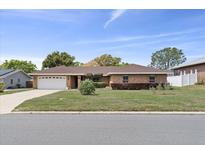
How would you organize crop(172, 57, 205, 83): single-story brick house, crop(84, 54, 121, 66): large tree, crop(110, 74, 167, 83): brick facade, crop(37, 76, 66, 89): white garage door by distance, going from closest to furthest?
crop(110, 74, 167, 83): brick facade
crop(172, 57, 205, 83): single-story brick house
crop(37, 76, 66, 89): white garage door
crop(84, 54, 121, 66): large tree

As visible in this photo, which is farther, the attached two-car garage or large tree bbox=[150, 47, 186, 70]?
large tree bbox=[150, 47, 186, 70]

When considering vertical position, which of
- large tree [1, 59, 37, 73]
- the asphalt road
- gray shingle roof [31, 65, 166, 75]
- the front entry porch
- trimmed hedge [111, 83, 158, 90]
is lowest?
the asphalt road

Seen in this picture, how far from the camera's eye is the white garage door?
39688 mm

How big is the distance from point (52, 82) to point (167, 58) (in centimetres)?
6406

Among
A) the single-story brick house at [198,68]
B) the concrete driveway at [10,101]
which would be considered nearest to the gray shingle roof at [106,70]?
the single-story brick house at [198,68]

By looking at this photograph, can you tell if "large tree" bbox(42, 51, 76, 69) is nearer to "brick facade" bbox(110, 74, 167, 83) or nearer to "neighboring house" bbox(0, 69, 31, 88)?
"neighboring house" bbox(0, 69, 31, 88)

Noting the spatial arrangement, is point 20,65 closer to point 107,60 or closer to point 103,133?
point 107,60

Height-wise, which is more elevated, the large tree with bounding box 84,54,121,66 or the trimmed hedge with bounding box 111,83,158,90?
the large tree with bounding box 84,54,121,66

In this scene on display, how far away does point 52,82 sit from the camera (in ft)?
131

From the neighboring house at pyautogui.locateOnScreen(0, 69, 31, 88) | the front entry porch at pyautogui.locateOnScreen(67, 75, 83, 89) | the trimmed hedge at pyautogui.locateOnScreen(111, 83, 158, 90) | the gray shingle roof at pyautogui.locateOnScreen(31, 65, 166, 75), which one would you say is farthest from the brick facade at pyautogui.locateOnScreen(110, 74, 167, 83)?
the neighboring house at pyautogui.locateOnScreen(0, 69, 31, 88)

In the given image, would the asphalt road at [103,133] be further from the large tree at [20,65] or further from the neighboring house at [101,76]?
the large tree at [20,65]

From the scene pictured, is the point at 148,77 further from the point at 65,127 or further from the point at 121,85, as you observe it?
the point at 65,127

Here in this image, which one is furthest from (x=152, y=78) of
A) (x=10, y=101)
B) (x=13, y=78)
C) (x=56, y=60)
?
(x=56, y=60)
